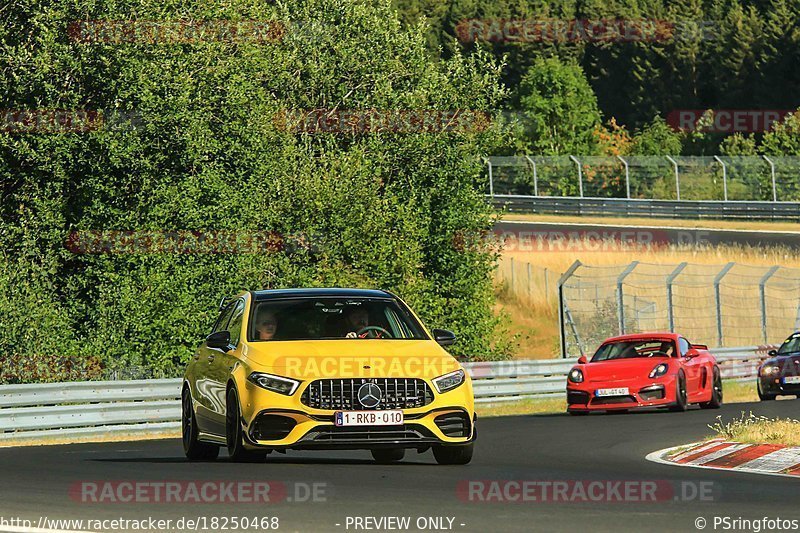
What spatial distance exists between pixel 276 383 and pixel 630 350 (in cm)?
1356

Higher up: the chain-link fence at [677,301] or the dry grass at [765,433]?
the dry grass at [765,433]

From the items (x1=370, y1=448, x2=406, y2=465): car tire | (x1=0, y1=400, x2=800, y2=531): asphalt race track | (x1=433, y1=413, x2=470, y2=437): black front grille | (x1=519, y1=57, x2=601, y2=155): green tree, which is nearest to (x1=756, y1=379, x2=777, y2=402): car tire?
(x1=0, y1=400, x2=800, y2=531): asphalt race track

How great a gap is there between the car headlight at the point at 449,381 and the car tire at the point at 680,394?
11.7 metres

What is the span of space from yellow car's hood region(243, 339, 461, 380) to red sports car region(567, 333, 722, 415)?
11.2 metres

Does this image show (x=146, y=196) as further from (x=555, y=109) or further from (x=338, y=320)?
(x=555, y=109)

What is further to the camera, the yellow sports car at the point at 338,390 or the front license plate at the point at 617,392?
the front license plate at the point at 617,392

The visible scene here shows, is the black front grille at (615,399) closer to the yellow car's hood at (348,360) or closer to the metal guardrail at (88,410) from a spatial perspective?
the metal guardrail at (88,410)

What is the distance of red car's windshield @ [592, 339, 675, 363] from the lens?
2583 centimetres

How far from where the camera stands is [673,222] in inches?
2566

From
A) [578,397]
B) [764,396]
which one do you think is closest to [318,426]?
[578,397]

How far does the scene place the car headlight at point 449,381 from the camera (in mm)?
13906

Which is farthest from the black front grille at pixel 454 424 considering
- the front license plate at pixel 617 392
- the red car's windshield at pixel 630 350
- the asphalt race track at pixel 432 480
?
the red car's windshield at pixel 630 350

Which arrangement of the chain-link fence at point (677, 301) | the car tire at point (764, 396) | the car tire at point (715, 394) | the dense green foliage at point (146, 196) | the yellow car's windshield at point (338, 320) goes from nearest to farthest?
the yellow car's windshield at point (338, 320) < the car tire at point (715, 394) < the car tire at point (764, 396) < the dense green foliage at point (146, 196) < the chain-link fence at point (677, 301)

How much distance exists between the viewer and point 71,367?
103 ft
